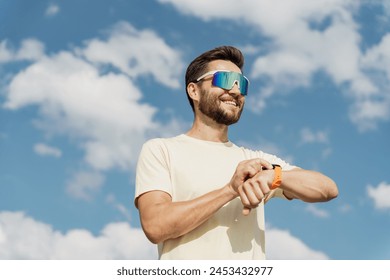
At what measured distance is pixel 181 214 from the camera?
14.5ft

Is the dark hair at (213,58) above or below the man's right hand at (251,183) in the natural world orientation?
above

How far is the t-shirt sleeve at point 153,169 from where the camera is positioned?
4.88m

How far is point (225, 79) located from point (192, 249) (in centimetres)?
189

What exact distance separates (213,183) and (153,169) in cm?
60

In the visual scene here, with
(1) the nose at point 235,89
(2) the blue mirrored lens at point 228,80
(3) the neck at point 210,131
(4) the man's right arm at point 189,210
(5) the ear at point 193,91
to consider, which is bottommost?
(4) the man's right arm at point 189,210

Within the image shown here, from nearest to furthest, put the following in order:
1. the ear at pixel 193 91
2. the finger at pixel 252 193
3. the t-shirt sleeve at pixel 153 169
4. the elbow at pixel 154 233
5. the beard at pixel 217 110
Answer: the finger at pixel 252 193
the elbow at pixel 154 233
the t-shirt sleeve at pixel 153 169
the beard at pixel 217 110
the ear at pixel 193 91

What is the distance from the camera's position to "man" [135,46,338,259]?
4.42 m

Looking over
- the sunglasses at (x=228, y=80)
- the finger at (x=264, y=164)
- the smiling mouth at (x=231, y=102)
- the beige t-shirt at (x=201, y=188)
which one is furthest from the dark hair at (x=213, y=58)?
the finger at (x=264, y=164)

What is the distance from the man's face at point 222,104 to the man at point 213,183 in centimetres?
1

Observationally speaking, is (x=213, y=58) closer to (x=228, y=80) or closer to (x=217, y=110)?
(x=228, y=80)

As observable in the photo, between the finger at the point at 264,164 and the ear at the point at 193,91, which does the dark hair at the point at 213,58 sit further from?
the finger at the point at 264,164

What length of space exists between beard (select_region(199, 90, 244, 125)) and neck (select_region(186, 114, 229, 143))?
3.2 inches

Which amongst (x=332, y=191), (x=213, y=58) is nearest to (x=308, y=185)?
(x=332, y=191)
